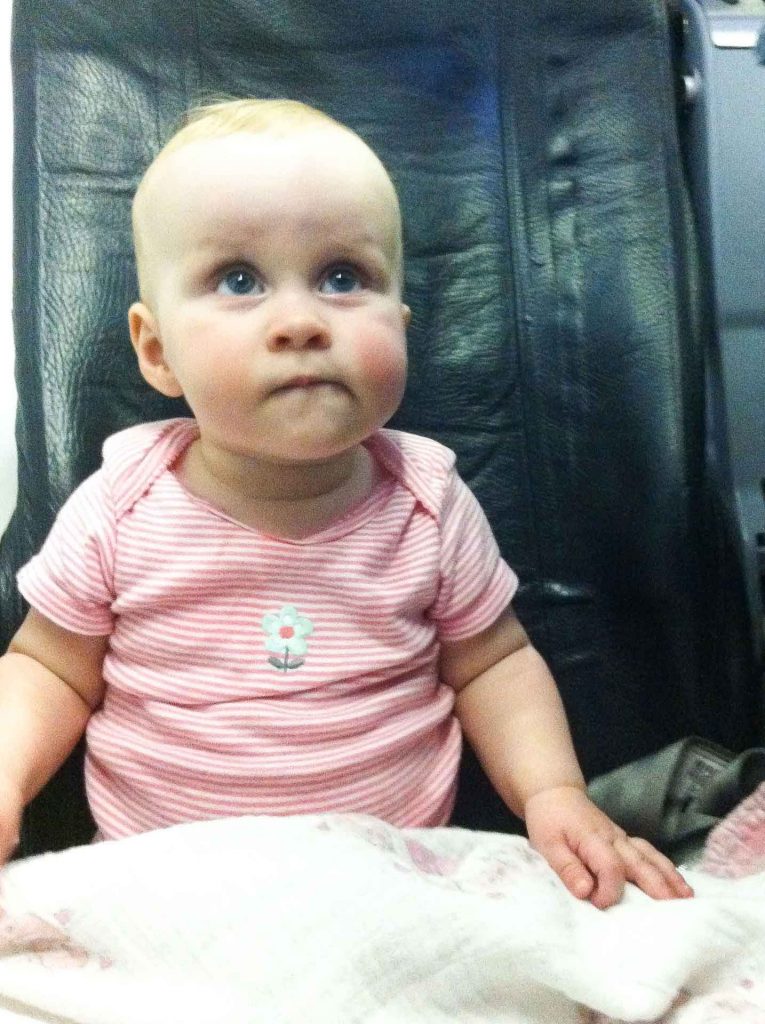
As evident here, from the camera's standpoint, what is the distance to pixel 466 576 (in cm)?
97

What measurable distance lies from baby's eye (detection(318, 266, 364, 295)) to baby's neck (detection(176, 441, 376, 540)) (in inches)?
5.5

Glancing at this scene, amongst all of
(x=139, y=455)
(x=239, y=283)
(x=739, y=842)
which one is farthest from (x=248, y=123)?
(x=739, y=842)

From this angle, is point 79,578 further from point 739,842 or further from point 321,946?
point 739,842

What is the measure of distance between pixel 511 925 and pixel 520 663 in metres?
0.32

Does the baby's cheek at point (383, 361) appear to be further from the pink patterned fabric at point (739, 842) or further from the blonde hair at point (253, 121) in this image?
the pink patterned fabric at point (739, 842)

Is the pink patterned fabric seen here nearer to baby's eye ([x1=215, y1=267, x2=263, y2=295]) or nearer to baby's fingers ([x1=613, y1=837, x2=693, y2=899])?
baby's fingers ([x1=613, y1=837, x2=693, y2=899])

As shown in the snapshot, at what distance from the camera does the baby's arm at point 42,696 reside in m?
0.89

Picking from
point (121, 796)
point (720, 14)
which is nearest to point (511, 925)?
point (121, 796)

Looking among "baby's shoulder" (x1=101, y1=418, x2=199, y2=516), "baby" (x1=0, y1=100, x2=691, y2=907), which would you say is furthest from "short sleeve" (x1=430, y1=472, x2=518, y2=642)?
"baby's shoulder" (x1=101, y1=418, x2=199, y2=516)

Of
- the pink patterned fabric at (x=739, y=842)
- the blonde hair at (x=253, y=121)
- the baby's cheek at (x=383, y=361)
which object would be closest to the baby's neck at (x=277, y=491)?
the baby's cheek at (x=383, y=361)

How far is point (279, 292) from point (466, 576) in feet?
0.93

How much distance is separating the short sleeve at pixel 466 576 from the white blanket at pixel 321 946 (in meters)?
0.27

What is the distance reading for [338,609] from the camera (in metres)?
0.92

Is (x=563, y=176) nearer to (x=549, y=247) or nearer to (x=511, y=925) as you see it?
(x=549, y=247)
